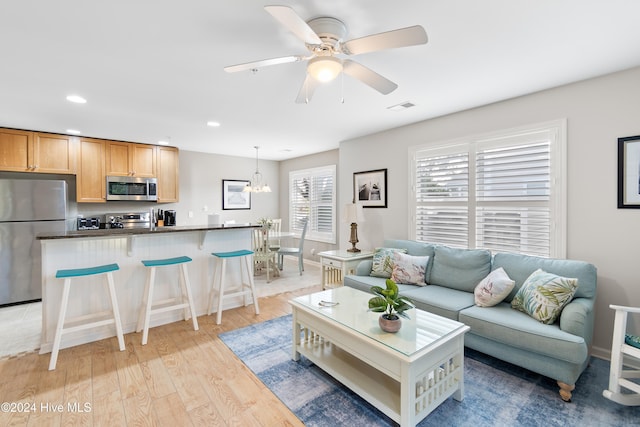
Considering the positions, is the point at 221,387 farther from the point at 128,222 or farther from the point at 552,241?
the point at 128,222

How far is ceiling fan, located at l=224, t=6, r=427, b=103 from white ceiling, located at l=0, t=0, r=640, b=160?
9 centimetres

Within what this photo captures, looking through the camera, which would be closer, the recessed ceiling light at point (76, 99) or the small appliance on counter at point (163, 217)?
the recessed ceiling light at point (76, 99)

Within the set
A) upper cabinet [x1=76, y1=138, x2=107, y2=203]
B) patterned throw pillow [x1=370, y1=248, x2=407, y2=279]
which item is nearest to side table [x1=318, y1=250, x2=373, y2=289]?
patterned throw pillow [x1=370, y1=248, x2=407, y2=279]

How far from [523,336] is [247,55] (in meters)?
2.92

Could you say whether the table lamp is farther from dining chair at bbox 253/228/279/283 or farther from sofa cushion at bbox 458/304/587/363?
sofa cushion at bbox 458/304/587/363

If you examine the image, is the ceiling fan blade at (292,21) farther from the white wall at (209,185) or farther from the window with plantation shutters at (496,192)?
the white wall at (209,185)

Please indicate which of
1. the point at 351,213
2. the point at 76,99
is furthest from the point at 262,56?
the point at 351,213

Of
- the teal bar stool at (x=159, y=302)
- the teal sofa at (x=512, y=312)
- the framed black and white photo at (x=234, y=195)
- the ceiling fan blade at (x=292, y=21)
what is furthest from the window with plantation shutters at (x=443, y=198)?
the framed black and white photo at (x=234, y=195)

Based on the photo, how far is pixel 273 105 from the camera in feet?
10.4

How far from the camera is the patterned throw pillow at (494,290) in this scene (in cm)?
248

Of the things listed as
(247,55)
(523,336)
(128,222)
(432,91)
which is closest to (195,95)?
(247,55)

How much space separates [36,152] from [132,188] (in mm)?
1245

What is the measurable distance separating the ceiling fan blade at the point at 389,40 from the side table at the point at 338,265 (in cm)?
272

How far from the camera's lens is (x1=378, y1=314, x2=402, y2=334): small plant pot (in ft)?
6.04
